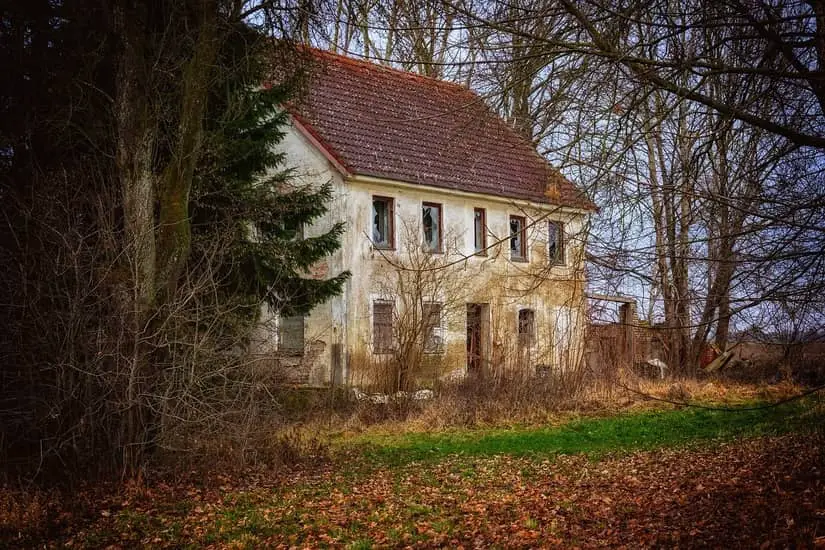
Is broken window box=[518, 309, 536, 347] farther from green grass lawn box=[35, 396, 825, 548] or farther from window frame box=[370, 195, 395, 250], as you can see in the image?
green grass lawn box=[35, 396, 825, 548]

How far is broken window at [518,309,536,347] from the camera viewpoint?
65.1 ft

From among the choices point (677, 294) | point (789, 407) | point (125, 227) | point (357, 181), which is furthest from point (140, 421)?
point (357, 181)

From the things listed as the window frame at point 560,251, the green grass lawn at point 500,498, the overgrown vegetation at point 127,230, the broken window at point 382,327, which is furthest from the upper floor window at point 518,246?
the window frame at point 560,251

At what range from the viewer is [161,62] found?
41.9ft

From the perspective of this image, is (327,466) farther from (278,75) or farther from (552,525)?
(278,75)

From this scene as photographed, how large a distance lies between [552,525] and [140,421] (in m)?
5.48

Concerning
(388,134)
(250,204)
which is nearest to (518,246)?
(388,134)

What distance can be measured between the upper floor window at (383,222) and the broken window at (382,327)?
1731 millimetres

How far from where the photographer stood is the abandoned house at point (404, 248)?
63.6 ft

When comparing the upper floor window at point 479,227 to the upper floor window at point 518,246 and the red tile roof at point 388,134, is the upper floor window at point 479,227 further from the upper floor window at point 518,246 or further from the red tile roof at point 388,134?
the upper floor window at point 518,246

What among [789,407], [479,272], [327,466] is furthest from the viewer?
[479,272]

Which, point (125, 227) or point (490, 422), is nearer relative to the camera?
point (125, 227)

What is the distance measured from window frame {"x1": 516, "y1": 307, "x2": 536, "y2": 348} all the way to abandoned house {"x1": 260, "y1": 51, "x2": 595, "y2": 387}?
61 mm

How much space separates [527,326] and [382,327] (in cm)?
361
